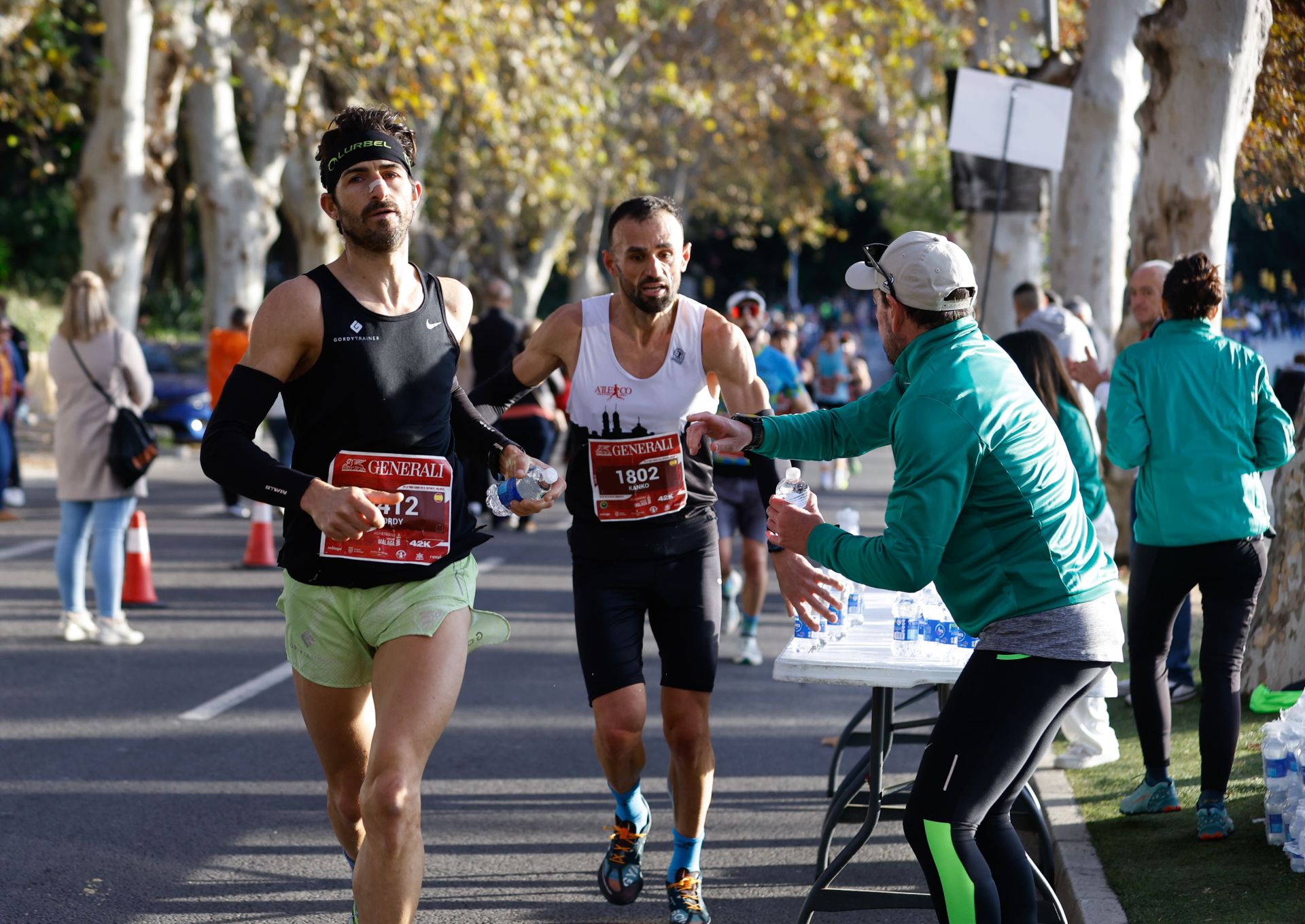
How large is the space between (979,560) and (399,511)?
147 cm

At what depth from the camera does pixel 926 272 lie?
3729 millimetres

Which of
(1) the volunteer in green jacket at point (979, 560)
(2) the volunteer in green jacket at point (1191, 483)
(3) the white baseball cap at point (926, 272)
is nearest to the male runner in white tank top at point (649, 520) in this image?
(1) the volunteer in green jacket at point (979, 560)

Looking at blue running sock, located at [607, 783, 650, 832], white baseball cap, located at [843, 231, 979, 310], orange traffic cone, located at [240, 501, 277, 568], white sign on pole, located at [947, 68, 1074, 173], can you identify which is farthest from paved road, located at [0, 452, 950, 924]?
white sign on pole, located at [947, 68, 1074, 173]

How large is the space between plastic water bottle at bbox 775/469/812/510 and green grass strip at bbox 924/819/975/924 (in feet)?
3.63

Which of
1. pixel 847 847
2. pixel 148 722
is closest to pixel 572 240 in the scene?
pixel 148 722

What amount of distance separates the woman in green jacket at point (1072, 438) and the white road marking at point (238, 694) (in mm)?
3501

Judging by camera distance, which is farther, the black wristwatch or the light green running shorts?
the black wristwatch

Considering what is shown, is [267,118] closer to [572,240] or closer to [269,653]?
[269,653]

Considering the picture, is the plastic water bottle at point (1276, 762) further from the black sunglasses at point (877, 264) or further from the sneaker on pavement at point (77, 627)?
the sneaker on pavement at point (77, 627)

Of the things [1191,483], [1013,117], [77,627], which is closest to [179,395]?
[77,627]

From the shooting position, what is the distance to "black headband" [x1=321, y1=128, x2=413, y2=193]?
4215 mm

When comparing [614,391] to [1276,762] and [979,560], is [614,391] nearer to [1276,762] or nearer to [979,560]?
[979,560]

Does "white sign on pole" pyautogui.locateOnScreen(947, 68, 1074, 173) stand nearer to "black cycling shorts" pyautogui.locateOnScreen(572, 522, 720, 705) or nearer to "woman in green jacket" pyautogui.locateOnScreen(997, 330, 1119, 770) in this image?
"woman in green jacket" pyautogui.locateOnScreen(997, 330, 1119, 770)

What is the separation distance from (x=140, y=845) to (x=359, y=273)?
268 cm
